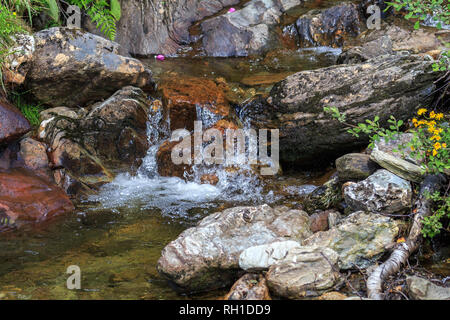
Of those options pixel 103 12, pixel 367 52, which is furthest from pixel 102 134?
pixel 367 52

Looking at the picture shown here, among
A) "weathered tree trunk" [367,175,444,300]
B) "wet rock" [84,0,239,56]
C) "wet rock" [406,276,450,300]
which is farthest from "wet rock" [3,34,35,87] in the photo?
"wet rock" [406,276,450,300]

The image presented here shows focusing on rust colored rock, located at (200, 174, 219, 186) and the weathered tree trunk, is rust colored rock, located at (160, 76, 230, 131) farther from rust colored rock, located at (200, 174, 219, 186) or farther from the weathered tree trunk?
the weathered tree trunk

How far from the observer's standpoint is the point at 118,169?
6.53 meters

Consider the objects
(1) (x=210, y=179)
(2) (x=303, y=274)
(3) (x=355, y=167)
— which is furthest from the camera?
(1) (x=210, y=179)

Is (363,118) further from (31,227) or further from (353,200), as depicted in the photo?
(31,227)

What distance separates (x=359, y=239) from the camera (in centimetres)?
385

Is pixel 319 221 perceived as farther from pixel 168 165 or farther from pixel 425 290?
pixel 168 165

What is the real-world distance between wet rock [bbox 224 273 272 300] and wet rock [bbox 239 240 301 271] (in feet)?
0.29

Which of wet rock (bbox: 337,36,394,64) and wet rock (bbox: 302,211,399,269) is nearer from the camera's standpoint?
wet rock (bbox: 302,211,399,269)

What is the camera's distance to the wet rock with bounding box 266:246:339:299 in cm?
329

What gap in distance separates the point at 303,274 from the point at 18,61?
5.08 metres

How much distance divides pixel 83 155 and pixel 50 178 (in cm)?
61

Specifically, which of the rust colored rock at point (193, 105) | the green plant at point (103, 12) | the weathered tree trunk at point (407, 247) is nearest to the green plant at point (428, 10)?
the weathered tree trunk at point (407, 247)
